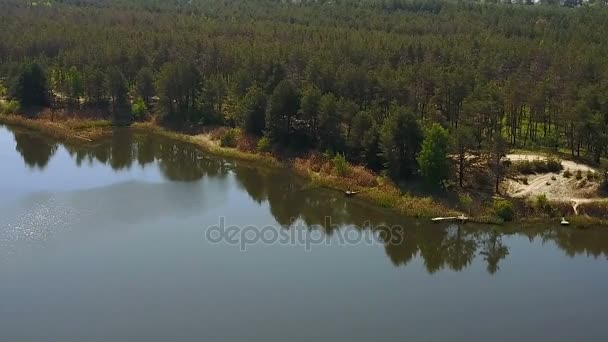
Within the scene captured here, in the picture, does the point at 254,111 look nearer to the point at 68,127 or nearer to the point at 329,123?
the point at 329,123

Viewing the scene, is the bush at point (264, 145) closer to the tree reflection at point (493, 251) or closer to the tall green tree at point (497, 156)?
the tall green tree at point (497, 156)

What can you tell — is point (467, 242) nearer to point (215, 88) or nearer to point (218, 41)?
point (215, 88)

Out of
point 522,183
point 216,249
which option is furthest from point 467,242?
point 216,249

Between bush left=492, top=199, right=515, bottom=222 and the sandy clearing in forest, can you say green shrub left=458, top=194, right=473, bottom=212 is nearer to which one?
bush left=492, top=199, right=515, bottom=222

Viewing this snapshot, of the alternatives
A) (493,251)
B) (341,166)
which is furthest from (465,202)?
(341,166)

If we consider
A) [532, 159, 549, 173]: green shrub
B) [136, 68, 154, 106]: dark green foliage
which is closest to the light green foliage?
[532, 159, 549, 173]: green shrub

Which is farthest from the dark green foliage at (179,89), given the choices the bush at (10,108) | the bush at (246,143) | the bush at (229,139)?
the bush at (10,108)
